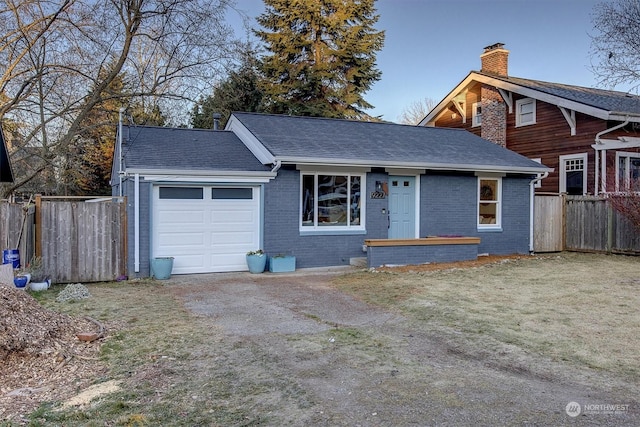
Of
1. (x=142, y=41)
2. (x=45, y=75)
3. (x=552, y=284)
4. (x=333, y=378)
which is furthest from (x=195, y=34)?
(x=333, y=378)

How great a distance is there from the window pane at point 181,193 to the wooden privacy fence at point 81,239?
0.84m

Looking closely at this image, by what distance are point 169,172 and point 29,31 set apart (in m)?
5.56

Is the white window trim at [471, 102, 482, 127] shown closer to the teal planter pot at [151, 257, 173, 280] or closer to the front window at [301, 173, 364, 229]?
the front window at [301, 173, 364, 229]

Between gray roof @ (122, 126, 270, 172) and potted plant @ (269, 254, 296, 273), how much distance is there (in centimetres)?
204

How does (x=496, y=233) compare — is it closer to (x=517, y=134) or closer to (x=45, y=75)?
(x=517, y=134)

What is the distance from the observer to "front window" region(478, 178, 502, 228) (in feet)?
44.8

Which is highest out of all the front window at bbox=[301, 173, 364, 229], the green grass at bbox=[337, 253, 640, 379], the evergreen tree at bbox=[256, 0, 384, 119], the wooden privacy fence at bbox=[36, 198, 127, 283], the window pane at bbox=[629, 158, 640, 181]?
the evergreen tree at bbox=[256, 0, 384, 119]

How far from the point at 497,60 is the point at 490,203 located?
9643 mm

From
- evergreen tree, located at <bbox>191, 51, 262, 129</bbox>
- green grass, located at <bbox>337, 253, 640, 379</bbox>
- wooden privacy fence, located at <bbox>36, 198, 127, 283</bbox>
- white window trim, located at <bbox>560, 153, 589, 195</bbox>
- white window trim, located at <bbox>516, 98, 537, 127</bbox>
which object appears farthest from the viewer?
evergreen tree, located at <bbox>191, 51, 262, 129</bbox>

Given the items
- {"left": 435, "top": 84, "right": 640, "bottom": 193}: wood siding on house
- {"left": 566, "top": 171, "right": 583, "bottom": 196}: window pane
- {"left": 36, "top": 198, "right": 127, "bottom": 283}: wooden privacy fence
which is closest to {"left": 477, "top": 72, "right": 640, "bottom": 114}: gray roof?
{"left": 435, "top": 84, "right": 640, "bottom": 193}: wood siding on house

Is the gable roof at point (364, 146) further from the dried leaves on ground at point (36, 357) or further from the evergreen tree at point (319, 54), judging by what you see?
the evergreen tree at point (319, 54)

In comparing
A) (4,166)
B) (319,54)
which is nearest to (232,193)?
(4,166)

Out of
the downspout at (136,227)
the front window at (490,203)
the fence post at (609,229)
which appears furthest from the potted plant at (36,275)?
the fence post at (609,229)

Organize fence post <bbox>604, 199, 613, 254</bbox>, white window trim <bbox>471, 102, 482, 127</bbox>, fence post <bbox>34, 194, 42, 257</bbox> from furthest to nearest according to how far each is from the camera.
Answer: white window trim <bbox>471, 102, 482, 127</bbox> < fence post <bbox>604, 199, 613, 254</bbox> < fence post <bbox>34, 194, 42, 257</bbox>
